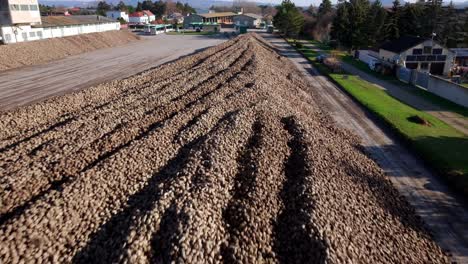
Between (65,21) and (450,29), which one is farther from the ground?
(65,21)

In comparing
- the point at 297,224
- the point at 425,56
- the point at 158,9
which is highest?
the point at 158,9

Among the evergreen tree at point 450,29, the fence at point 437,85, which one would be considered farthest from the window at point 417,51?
the evergreen tree at point 450,29

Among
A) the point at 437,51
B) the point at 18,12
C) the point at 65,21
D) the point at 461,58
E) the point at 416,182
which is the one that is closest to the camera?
the point at 416,182

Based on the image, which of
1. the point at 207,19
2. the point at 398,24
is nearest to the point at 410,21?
the point at 398,24

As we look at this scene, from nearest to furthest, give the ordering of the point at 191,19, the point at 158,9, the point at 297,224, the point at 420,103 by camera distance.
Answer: the point at 297,224 → the point at 420,103 → the point at 191,19 → the point at 158,9

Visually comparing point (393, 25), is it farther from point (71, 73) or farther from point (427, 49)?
point (71, 73)

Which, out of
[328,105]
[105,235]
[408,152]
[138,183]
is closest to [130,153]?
[138,183]

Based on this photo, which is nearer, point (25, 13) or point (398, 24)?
Result: point (25, 13)

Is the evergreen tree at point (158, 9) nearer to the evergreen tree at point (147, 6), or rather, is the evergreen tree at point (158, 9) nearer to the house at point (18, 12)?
the evergreen tree at point (147, 6)
